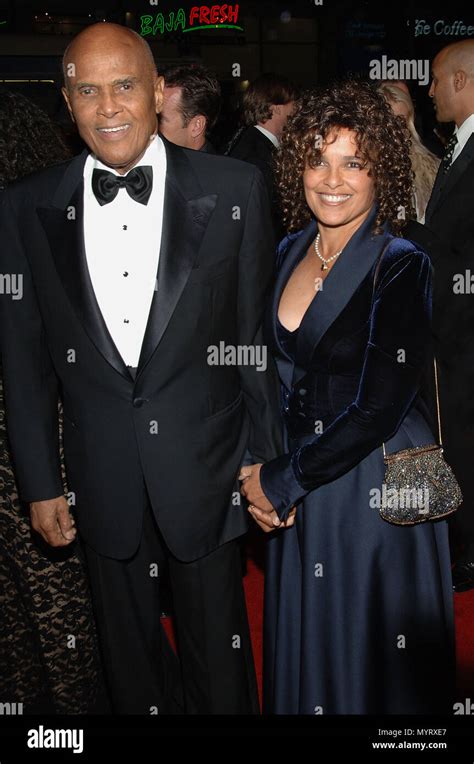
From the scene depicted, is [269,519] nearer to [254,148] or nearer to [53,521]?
[53,521]

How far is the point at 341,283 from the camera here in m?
1.99

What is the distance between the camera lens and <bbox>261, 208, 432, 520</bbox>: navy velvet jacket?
1.92 meters

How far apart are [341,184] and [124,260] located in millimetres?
559

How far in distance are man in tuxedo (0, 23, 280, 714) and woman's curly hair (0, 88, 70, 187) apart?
0.42 feet

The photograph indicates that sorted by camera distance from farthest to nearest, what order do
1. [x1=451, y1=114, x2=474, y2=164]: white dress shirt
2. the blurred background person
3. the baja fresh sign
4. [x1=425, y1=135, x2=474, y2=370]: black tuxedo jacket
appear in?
the baja fresh sign → the blurred background person → [x1=451, y1=114, x2=474, y2=164]: white dress shirt → [x1=425, y1=135, x2=474, y2=370]: black tuxedo jacket

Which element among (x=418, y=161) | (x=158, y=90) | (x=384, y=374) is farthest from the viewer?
(x=418, y=161)

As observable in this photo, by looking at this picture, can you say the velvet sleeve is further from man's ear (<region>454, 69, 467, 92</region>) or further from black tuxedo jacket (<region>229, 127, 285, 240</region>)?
black tuxedo jacket (<region>229, 127, 285, 240</region>)

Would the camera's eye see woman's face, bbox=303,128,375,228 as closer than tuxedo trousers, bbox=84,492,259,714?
Yes

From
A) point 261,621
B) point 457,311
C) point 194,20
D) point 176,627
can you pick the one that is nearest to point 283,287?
point 176,627

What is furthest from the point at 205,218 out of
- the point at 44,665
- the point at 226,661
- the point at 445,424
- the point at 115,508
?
the point at 445,424

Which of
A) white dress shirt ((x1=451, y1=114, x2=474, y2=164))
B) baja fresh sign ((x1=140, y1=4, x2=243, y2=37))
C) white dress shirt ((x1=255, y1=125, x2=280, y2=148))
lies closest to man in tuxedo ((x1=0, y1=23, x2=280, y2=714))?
white dress shirt ((x1=451, y1=114, x2=474, y2=164))

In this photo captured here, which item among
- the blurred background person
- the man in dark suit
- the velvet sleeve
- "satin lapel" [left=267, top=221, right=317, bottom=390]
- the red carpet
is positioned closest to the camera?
the velvet sleeve

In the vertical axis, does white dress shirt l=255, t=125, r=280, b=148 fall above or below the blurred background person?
above

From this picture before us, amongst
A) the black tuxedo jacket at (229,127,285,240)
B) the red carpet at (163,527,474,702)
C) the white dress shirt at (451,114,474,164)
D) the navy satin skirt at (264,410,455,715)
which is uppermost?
the black tuxedo jacket at (229,127,285,240)
